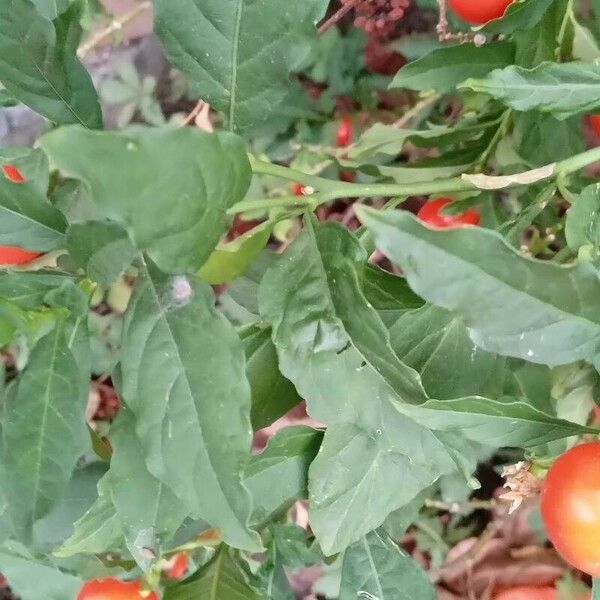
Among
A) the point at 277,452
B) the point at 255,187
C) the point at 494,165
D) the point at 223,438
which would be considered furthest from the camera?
the point at 255,187

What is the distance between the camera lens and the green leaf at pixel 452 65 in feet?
2.06

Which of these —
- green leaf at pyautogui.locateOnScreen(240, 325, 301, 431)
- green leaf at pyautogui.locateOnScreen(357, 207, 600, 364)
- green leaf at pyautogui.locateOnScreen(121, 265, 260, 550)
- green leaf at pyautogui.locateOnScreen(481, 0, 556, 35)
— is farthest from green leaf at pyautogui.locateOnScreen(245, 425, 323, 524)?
green leaf at pyautogui.locateOnScreen(481, 0, 556, 35)

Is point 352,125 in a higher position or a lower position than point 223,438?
lower

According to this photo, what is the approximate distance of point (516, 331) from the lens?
1.27 ft

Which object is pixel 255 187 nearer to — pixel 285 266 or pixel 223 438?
pixel 285 266

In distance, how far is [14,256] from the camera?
0.61 metres

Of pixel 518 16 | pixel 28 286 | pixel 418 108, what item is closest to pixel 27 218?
pixel 28 286

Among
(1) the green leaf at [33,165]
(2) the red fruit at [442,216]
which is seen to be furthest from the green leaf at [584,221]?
(1) the green leaf at [33,165]

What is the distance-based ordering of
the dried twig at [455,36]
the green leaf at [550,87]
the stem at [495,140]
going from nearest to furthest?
the green leaf at [550,87]
the dried twig at [455,36]
the stem at [495,140]

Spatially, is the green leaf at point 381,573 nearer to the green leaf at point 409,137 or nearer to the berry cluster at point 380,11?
the green leaf at point 409,137

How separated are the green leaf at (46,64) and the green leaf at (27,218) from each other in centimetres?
9

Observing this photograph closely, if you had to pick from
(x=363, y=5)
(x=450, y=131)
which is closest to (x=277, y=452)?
(x=450, y=131)

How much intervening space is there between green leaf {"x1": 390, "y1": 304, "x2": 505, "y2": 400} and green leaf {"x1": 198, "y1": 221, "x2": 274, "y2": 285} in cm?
14

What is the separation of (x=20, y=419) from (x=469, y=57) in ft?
1.48
